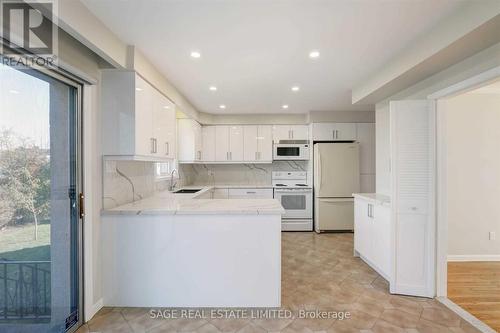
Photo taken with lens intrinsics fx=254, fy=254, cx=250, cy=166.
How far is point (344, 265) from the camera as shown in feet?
11.1

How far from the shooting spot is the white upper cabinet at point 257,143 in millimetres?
5383

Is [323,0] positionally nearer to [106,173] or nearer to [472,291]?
[106,173]

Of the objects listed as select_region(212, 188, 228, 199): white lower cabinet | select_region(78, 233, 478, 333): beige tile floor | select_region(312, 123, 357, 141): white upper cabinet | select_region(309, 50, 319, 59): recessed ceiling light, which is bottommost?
select_region(78, 233, 478, 333): beige tile floor

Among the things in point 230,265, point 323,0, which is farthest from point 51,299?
point 323,0

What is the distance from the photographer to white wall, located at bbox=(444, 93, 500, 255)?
3510 mm

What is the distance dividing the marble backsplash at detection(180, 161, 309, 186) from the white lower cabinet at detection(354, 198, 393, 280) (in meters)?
2.27

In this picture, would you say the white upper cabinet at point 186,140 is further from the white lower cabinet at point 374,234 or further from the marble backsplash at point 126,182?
the white lower cabinet at point 374,234

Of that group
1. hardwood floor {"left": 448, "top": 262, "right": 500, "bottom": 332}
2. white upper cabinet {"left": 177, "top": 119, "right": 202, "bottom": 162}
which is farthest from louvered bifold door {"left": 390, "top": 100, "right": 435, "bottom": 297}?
white upper cabinet {"left": 177, "top": 119, "right": 202, "bottom": 162}

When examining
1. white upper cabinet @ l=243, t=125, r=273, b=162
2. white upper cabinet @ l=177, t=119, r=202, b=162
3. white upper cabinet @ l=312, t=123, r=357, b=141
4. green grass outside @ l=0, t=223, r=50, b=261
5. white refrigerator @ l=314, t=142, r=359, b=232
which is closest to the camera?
green grass outside @ l=0, t=223, r=50, b=261

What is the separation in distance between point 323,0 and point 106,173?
2.30 metres

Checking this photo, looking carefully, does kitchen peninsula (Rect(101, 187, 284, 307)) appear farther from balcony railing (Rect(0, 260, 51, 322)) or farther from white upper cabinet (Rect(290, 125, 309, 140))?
white upper cabinet (Rect(290, 125, 309, 140))

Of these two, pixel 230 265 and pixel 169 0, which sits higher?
pixel 169 0

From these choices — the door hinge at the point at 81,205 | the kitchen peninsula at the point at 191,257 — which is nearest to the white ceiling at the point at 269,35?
the door hinge at the point at 81,205

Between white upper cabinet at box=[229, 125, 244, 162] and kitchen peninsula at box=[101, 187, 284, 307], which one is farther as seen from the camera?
white upper cabinet at box=[229, 125, 244, 162]
